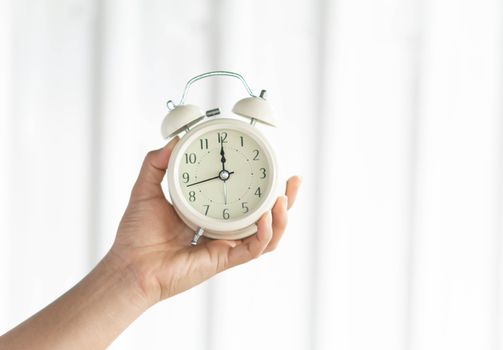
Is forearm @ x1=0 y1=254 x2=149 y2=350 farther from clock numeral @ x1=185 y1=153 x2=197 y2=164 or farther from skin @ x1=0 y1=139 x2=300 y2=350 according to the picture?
clock numeral @ x1=185 y1=153 x2=197 y2=164

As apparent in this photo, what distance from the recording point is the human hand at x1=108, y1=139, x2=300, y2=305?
3.23 ft

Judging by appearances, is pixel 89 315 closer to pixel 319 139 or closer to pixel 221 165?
pixel 221 165

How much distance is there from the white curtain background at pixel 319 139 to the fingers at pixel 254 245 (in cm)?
40

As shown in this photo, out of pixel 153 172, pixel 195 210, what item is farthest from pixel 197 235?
pixel 153 172

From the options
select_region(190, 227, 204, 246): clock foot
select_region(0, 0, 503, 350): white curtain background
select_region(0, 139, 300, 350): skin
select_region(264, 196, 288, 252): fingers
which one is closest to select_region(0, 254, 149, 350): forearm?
select_region(0, 139, 300, 350): skin

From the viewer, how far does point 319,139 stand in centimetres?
136

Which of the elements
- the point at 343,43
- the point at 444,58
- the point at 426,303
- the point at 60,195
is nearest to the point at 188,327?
the point at 60,195

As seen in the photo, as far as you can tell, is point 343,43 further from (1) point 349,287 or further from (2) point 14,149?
(2) point 14,149

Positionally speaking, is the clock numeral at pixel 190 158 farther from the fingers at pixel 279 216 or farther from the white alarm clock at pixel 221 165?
the fingers at pixel 279 216

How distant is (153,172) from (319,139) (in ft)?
1.58

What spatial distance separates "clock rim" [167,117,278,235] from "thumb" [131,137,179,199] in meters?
0.02

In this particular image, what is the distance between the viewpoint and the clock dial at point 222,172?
3.27 feet

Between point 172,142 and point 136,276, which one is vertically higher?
point 172,142

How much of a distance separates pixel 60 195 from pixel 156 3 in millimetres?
527
